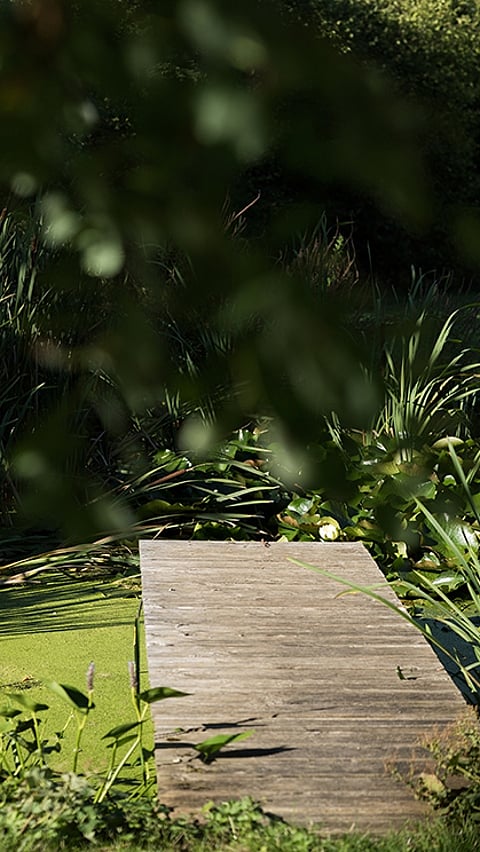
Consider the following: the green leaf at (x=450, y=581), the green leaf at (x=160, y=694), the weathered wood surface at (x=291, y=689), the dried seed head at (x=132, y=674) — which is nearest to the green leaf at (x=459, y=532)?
the green leaf at (x=450, y=581)

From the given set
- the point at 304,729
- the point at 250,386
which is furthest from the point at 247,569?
the point at 250,386

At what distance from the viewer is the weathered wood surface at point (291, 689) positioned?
1912 millimetres

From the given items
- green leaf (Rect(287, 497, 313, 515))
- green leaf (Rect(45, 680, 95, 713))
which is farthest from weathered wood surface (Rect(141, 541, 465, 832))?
green leaf (Rect(287, 497, 313, 515))

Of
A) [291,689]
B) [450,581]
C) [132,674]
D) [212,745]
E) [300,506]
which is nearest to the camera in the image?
[212,745]

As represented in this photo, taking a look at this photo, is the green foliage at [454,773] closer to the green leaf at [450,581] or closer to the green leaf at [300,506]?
the green leaf at [450,581]

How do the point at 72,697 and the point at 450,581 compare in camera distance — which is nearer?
the point at 72,697

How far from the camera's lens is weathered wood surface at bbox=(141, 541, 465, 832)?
6.27ft

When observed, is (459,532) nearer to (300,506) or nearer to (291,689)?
(300,506)

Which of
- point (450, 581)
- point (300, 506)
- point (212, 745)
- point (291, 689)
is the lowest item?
point (300, 506)

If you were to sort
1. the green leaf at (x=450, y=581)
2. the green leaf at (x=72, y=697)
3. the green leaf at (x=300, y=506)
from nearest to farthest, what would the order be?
the green leaf at (x=72, y=697)
the green leaf at (x=450, y=581)
the green leaf at (x=300, y=506)

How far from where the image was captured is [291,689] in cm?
228

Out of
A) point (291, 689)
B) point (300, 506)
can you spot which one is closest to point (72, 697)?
point (291, 689)

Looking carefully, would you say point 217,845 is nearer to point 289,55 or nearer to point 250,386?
point 250,386

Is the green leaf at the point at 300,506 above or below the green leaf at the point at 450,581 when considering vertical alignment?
below
